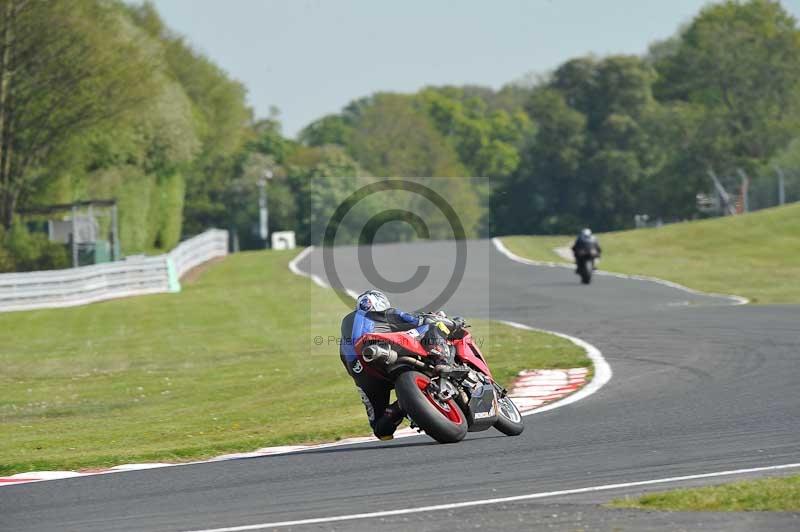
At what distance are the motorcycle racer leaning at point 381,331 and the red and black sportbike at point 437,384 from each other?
3.3 inches

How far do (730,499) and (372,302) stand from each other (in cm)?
409

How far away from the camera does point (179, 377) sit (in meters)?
20.3

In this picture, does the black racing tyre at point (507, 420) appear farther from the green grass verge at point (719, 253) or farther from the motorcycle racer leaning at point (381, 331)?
the green grass verge at point (719, 253)

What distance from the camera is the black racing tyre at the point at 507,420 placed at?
450 inches

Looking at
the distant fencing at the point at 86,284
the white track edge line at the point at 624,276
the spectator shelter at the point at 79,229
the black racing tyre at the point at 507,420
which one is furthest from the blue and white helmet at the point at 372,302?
the spectator shelter at the point at 79,229

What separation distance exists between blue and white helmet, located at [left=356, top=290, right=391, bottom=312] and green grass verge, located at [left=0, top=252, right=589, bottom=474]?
184 centimetres

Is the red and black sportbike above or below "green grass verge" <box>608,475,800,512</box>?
above

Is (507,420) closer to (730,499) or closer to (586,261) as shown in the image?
(730,499)

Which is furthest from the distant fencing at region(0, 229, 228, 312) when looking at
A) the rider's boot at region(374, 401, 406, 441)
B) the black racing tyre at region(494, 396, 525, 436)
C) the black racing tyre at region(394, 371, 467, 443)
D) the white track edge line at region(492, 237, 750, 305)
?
the black racing tyre at region(394, 371, 467, 443)

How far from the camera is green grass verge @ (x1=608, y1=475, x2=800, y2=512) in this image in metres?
7.82

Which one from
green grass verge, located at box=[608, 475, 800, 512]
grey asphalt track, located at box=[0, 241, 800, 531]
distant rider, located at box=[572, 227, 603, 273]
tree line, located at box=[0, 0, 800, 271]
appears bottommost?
grey asphalt track, located at box=[0, 241, 800, 531]

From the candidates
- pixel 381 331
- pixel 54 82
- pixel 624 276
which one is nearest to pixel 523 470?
pixel 381 331

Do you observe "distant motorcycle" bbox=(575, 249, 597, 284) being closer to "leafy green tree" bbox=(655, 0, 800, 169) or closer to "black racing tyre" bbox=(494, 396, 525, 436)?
"black racing tyre" bbox=(494, 396, 525, 436)

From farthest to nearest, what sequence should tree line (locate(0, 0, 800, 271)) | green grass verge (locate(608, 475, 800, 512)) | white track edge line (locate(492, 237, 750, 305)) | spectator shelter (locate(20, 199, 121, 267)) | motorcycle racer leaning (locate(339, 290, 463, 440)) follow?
1. tree line (locate(0, 0, 800, 271))
2. spectator shelter (locate(20, 199, 121, 267))
3. white track edge line (locate(492, 237, 750, 305))
4. motorcycle racer leaning (locate(339, 290, 463, 440))
5. green grass verge (locate(608, 475, 800, 512))
